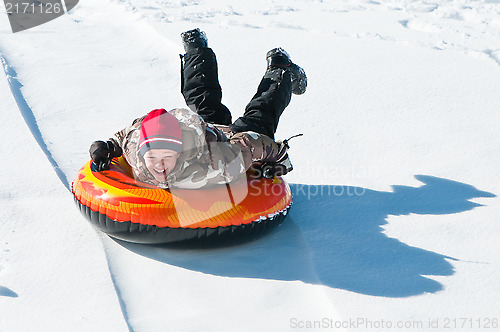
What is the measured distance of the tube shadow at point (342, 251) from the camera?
8.66ft

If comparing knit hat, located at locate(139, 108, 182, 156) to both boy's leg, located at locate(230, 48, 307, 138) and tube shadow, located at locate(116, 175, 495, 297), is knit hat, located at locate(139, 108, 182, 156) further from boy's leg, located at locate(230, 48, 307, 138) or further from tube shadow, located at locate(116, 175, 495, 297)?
boy's leg, located at locate(230, 48, 307, 138)

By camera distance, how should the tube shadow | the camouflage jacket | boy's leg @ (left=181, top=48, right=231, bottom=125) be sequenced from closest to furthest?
1. the tube shadow
2. the camouflage jacket
3. boy's leg @ (left=181, top=48, right=231, bottom=125)

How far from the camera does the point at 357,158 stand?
153 inches

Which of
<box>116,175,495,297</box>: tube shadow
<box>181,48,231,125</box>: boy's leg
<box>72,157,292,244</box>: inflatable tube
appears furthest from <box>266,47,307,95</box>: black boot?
<box>72,157,292,244</box>: inflatable tube

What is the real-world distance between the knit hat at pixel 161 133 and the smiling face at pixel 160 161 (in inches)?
0.9

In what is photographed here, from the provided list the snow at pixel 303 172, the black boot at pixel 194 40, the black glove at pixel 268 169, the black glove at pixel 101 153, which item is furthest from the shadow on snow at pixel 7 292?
the black boot at pixel 194 40

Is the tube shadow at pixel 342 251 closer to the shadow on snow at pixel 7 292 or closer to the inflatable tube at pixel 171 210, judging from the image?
the inflatable tube at pixel 171 210

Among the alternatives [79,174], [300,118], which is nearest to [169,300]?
[79,174]

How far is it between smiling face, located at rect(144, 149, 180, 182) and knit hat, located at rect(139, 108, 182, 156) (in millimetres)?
22

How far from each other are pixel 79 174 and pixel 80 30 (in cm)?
396

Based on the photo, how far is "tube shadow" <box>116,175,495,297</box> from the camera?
8.66 ft

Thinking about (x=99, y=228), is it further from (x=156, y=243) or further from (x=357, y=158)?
(x=357, y=158)

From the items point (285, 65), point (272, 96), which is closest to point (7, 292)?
point (272, 96)

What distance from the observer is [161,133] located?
8.75 ft
